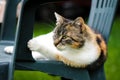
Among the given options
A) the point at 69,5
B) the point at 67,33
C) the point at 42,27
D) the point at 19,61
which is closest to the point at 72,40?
the point at 67,33

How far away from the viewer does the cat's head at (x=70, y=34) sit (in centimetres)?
287

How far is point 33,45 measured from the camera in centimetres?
284

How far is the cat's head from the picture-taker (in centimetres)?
287

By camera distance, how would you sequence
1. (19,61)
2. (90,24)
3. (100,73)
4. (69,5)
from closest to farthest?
(19,61) < (100,73) < (90,24) < (69,5)

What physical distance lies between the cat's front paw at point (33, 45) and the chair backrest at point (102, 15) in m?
0.46

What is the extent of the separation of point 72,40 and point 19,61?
0.89 ft

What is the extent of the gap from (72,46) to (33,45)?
189mm

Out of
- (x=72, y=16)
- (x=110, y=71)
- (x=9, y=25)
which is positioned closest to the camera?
(x=9, y=25)

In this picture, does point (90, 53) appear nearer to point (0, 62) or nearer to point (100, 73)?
point (100, 73)

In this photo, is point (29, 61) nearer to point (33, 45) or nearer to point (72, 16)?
point (33, 45)

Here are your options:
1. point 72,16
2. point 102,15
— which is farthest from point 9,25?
point 72,16

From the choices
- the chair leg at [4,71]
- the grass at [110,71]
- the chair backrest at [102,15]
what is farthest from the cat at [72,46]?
the grass at [110,71]

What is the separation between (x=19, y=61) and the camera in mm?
2854

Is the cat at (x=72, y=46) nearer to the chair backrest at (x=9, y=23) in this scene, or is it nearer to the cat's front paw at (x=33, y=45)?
the cat's front paw at (x=33, y=45)
